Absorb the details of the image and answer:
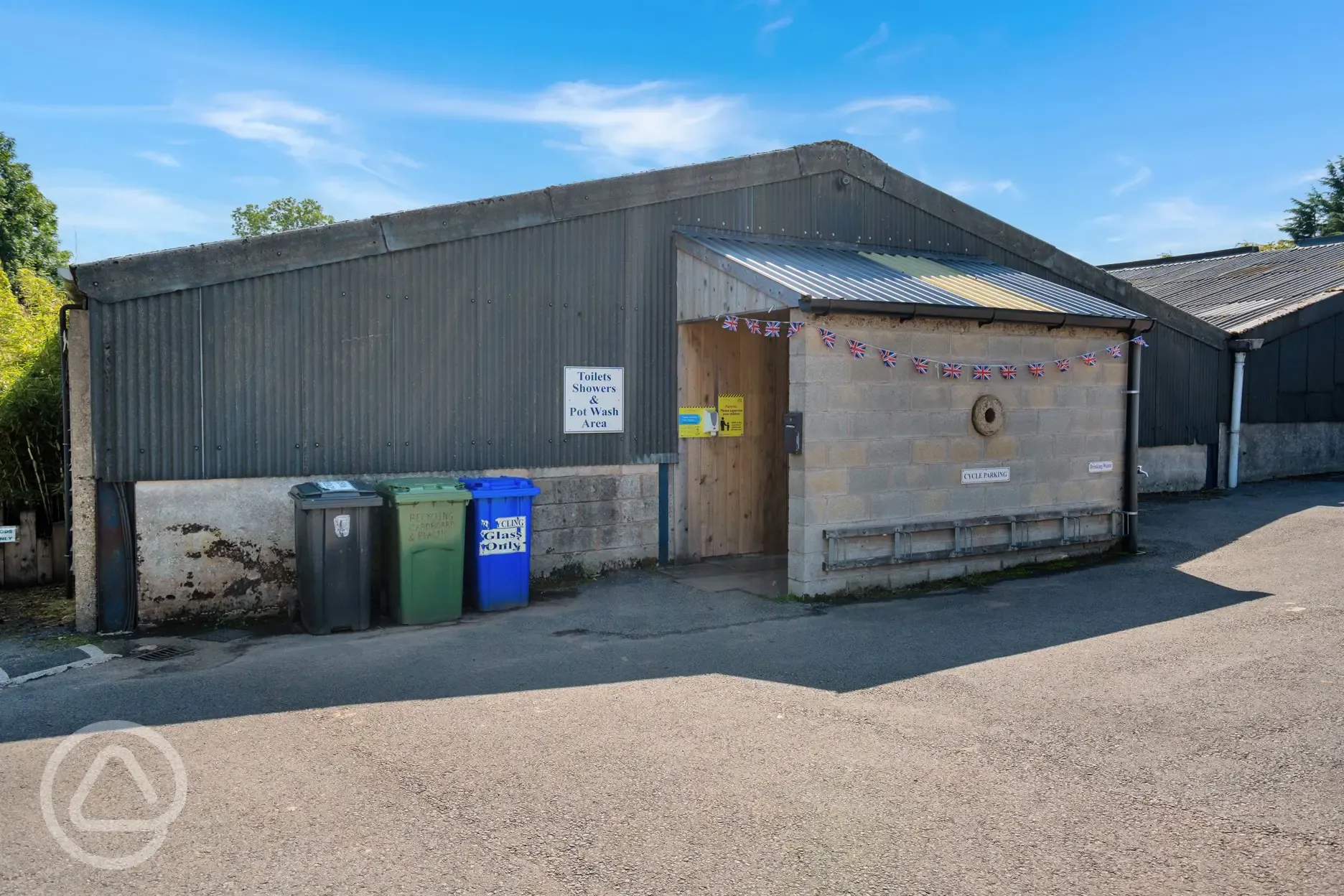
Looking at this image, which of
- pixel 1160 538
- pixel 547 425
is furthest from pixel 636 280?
pixel 1160 538

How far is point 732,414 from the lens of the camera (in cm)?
1185

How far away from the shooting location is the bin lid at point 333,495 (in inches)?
324

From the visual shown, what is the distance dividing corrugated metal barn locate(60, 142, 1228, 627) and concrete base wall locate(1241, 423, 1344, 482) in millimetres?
10350

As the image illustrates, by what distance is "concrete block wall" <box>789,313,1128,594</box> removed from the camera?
945 centimetres

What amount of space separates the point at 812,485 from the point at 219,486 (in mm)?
5582

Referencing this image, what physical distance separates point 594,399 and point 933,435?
375 centimetres

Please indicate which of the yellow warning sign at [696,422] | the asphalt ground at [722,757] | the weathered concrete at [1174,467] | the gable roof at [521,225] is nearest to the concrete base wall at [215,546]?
the asphalt ground at [722,757]

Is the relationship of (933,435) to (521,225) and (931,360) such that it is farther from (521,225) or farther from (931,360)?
(521,225)

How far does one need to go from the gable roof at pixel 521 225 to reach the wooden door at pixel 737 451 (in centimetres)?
179

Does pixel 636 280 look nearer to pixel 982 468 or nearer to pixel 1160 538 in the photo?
pixel 982 468

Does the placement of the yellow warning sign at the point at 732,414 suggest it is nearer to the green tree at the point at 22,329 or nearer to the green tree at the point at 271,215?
the green tree at the point at 22,329

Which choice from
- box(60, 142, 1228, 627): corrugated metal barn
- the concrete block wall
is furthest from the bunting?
box(60, 142, 1228, 627): corrugated metal barn

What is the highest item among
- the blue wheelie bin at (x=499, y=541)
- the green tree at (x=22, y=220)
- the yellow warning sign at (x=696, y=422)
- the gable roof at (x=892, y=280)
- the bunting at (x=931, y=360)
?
the green tree at (x=22, y=220)

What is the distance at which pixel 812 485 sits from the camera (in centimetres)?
939
